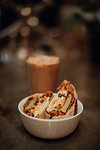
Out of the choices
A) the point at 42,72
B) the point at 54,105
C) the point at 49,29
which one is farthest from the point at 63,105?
the point at 49,29

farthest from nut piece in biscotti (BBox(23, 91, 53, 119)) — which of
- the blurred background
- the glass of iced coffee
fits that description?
the blurred background

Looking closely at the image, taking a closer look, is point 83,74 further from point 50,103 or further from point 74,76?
point 50,103

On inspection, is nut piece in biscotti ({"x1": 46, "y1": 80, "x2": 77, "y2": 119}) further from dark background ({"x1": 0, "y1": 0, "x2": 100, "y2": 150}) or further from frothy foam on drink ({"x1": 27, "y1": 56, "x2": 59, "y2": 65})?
Result: frothy foam on drink ({"x1": 27, "y1": 56, "x2": 59, "y2": 65})

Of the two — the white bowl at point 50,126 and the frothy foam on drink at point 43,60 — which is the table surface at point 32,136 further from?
the frothy foam on drink at point 43,60

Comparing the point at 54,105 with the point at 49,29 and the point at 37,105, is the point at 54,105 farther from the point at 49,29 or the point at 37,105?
the point at 49,29

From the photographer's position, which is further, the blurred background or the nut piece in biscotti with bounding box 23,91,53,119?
the blurred background
